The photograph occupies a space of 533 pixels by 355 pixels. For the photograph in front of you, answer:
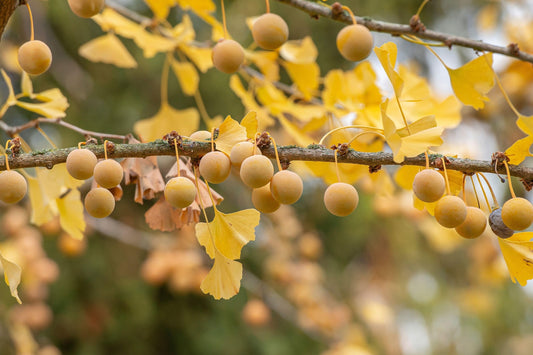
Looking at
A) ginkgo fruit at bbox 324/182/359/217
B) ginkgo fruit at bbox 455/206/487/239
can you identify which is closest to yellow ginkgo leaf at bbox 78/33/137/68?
ginkgo fruit at bbox 324/182/359/217

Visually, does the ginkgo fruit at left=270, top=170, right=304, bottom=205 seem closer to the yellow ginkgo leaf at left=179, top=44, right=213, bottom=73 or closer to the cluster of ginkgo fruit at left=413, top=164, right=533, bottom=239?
the cluster of ginkgo fruit at left=413, top=164, right=533, bottom=239

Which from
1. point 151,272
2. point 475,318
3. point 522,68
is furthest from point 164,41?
point 475,318

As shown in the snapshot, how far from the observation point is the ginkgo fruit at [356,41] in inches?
23.8

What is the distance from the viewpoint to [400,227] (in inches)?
92.3

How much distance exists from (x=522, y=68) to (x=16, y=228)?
1923 mm

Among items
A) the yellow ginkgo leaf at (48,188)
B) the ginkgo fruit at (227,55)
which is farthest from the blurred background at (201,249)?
the ginkgo fruit at (227,55)

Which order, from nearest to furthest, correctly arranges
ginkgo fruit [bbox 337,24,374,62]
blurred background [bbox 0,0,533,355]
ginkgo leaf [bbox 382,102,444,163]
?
ginkgo leaf [bbox 382,102,444,163] → ginkgo fruit [bbox 337,24,374,62] → blurred background [bbox 0,0,533,355]

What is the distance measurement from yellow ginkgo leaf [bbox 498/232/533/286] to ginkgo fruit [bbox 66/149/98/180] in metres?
0.46

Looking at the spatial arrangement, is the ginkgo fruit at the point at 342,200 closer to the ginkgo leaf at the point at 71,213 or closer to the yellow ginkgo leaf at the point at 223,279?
the yellow ginkgo leaf at the point at 223,279

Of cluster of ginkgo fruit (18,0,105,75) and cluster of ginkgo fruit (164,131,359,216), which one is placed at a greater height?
cluster of ginkgo fruit (164,131,359,216)

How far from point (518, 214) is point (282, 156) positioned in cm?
25

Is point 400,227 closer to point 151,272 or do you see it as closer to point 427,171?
point 151,272

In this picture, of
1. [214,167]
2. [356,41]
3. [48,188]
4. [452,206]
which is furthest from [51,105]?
[452,206]

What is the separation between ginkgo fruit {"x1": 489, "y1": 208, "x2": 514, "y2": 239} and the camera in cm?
53
